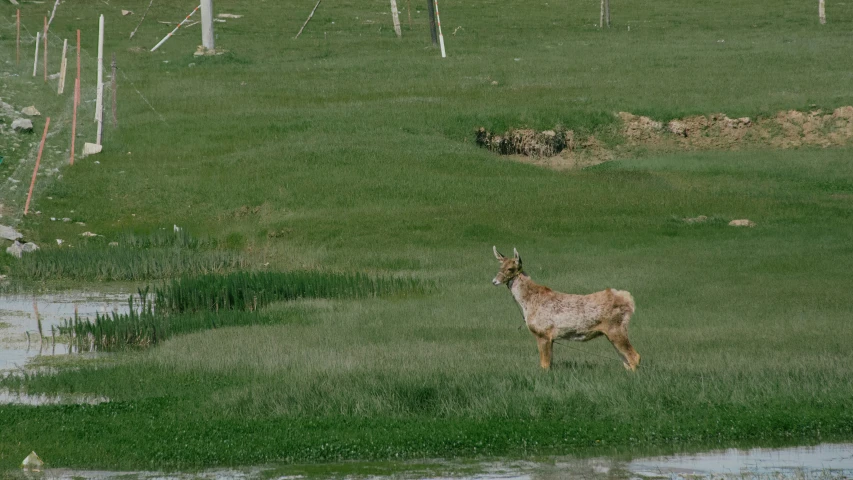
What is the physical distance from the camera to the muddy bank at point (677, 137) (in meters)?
42.4

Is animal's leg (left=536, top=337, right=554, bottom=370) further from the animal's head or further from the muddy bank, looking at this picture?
the muddy bank

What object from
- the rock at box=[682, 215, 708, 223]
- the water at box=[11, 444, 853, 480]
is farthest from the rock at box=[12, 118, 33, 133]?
the water at box=[11, 444, 853, 480]

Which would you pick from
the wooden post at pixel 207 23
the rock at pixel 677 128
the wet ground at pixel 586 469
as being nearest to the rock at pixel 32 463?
the wet ground at pixel 586 469

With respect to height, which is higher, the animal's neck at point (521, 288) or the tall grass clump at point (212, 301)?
the animal's neck at point (521, 288)

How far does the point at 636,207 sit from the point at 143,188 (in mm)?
14813

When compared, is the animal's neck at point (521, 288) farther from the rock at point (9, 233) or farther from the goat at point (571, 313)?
the rock at point (9, 233)

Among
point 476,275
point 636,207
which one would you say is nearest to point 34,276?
point 476,275

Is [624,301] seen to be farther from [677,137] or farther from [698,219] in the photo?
[677,137]

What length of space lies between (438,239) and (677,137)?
16415 millimetres

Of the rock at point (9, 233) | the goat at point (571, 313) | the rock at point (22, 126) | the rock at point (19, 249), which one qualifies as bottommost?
the rock at point (19, 249)

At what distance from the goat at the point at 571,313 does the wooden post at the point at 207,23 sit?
142 feet

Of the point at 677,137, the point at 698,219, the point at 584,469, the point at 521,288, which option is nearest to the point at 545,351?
the point at 521,288

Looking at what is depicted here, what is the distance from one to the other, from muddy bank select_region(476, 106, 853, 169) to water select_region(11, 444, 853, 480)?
28.2 meters

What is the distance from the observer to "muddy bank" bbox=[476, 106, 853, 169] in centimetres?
4238
